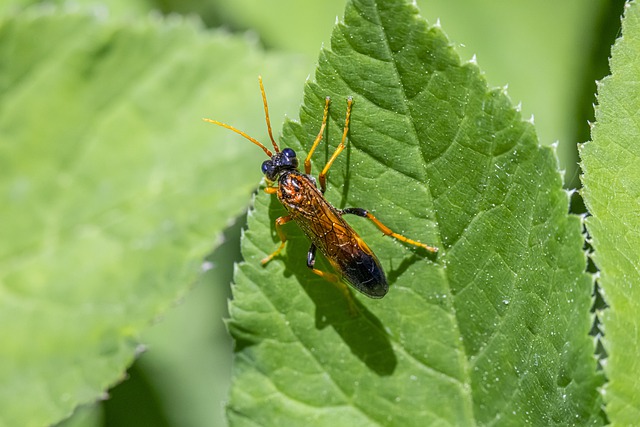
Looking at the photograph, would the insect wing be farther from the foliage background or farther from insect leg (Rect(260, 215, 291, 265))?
the foliage background

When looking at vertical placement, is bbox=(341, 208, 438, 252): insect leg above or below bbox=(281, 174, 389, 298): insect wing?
above

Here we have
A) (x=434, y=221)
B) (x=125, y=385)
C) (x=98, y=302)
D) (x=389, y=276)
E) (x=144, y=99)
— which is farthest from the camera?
(x=125, y=385)

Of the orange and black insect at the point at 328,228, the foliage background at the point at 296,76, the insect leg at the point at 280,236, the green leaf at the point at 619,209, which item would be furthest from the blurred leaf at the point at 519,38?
the insect leg at the point at 280,236

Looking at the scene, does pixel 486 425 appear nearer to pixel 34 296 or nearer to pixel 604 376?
pixel 604 376

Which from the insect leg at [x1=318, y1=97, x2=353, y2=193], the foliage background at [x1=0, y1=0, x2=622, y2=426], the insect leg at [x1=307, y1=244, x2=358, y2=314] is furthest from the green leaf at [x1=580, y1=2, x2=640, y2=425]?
the foliage background at [x1=0, y1=0, x2=622, y2=426]

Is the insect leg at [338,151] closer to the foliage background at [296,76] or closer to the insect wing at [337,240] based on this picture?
the insect wing at [337,240]

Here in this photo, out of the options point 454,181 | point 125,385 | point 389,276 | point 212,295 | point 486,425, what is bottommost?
point 125,385

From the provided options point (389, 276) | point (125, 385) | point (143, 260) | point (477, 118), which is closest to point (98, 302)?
point (143, 260)
